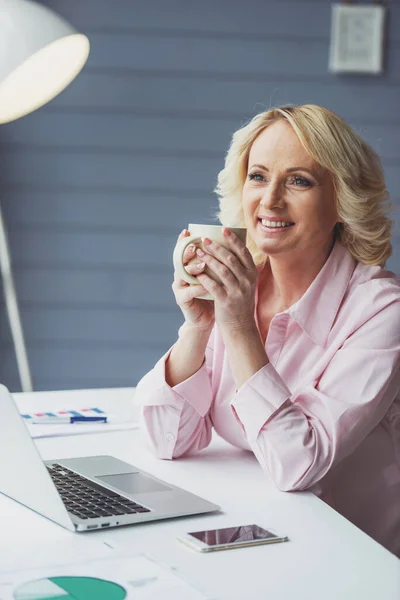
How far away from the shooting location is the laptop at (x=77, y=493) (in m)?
1.13

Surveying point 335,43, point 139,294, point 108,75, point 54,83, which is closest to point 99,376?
point 139,294

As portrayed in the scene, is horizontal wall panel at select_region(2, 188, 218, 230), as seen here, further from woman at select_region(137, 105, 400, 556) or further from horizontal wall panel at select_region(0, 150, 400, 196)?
woman at select_region(137, 105, 400, 556)

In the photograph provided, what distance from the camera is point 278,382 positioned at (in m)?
1.44

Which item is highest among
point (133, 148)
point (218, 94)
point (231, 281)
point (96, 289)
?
point (218, 94)

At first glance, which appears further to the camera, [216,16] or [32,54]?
[216,16]

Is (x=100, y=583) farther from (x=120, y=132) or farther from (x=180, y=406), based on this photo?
(x=120, y=132)

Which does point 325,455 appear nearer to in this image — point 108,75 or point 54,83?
point 54,83

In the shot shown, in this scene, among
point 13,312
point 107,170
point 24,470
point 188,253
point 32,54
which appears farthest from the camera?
point 107,170

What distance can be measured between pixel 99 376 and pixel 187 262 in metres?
2.49

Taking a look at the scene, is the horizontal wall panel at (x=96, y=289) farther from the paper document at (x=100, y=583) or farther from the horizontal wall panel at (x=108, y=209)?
the paper document at (x=100, y=583)

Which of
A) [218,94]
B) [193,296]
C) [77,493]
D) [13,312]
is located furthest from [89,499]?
[218,94]

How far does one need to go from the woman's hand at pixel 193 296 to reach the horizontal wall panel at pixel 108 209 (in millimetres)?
2253

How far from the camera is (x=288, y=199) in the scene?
1.66m

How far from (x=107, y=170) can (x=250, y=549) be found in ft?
9.60
